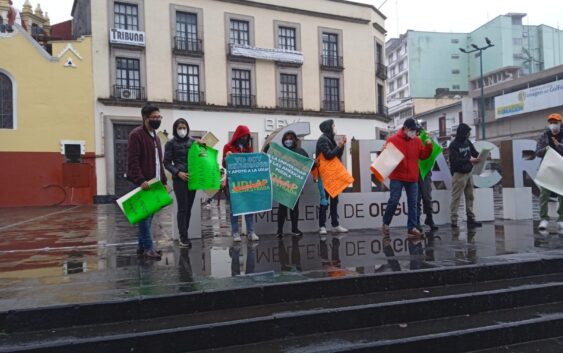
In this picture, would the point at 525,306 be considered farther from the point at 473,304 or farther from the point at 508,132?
the point at 508,132

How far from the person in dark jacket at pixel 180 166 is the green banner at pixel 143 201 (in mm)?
694

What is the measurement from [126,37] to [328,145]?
71.8ft

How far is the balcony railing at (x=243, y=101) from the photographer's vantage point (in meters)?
29.5

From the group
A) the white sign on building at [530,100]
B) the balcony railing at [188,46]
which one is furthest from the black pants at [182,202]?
the white sign on building at [530,100]

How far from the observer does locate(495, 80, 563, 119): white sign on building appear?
39500 mm

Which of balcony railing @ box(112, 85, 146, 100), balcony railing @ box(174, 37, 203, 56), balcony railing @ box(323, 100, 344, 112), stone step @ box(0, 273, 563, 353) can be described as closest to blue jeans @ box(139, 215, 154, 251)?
stone step @ box(0, 273, 563, 353)

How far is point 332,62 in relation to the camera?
33.0 meters

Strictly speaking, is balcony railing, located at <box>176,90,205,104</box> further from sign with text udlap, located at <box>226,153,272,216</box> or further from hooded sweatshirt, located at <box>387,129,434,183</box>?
hooded sweatshirt, located at <box>387,129,434,183</box>

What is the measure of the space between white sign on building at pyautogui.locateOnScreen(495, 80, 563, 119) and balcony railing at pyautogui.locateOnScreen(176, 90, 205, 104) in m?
30.0

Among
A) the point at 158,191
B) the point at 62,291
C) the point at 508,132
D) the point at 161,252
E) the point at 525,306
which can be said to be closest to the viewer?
the point at 62,291

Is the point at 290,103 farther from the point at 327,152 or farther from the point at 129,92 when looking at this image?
the point at 327,152

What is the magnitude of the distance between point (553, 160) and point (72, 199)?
22430mm

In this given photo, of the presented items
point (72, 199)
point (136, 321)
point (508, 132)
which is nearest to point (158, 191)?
point (136, 321)

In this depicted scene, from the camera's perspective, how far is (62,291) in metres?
4.31
